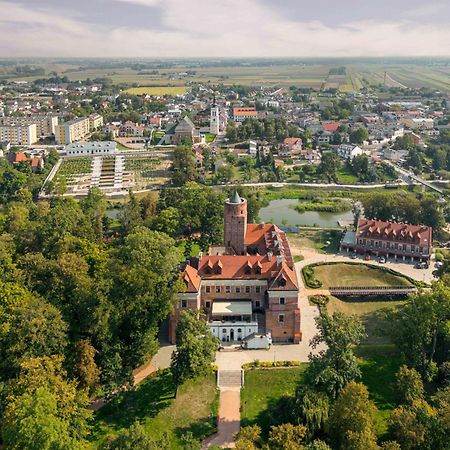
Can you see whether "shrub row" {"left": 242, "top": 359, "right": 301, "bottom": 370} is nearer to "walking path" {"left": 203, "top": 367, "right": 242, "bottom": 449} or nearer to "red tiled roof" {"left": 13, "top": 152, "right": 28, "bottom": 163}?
"walking path" {"left": 203, "top": 367, "right": 242, "bottom": 449}

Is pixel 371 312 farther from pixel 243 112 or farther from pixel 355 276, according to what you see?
pixel 243 112

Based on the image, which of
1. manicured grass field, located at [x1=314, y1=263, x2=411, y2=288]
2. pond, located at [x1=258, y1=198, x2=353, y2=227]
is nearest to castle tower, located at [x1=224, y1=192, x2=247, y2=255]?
manicured grass field, located at [x1=314, y1=263, x2=411, y2=288]

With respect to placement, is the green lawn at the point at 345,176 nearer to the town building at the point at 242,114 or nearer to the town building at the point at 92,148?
the town building at the point at 92,148

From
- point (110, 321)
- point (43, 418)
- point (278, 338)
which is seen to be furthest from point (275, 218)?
point (43, 418)

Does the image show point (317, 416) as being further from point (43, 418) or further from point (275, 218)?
point (275, 218)

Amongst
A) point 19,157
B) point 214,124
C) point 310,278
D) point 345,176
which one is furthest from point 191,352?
point 214,124

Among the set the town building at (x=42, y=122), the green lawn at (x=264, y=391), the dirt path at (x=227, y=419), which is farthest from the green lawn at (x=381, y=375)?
the town building at (x=42, y=122)
